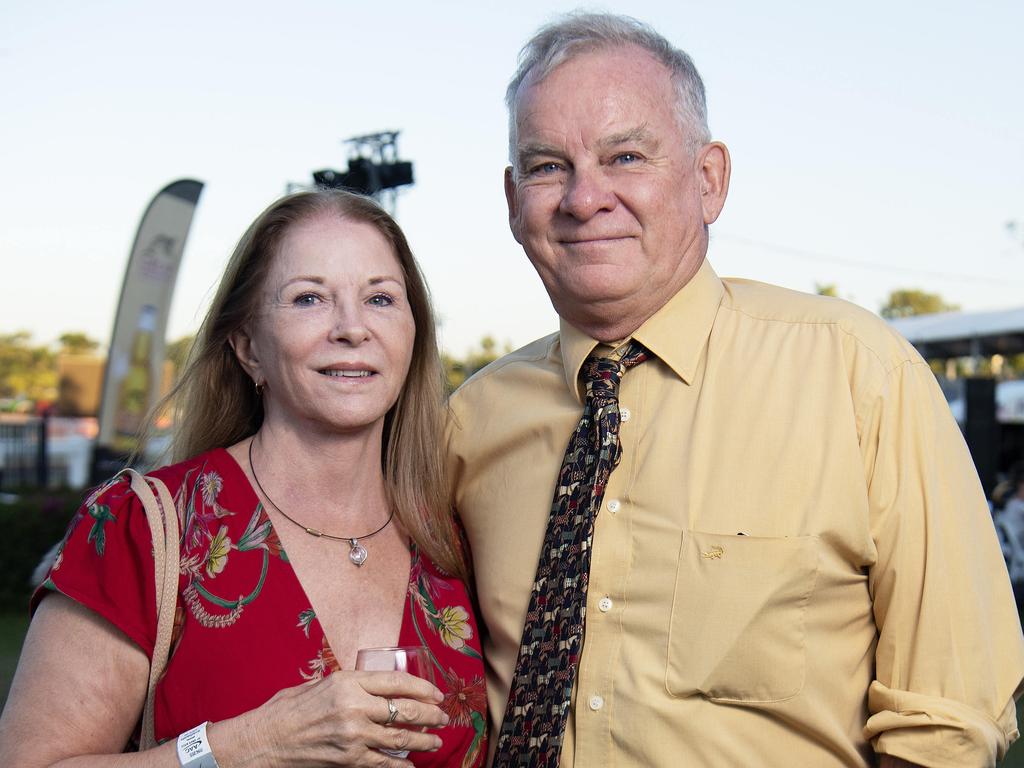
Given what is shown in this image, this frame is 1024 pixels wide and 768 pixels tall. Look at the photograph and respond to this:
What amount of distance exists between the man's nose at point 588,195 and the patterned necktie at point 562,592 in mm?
320

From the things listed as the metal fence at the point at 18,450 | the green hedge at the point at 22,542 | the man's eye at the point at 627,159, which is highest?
the man's eye at the point at 627,159

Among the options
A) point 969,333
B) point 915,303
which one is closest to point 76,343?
point 915,303

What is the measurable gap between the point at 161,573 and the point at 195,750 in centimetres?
35

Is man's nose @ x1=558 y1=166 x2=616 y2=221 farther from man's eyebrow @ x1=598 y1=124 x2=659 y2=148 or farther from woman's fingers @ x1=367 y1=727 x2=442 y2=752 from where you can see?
woman's fingers @ x1=367 y1=727 x2=442 y2=752

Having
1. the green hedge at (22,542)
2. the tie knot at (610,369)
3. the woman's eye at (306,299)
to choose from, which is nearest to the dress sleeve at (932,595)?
the tie knot at (610,369)

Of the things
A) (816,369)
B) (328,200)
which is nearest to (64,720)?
(328,200)

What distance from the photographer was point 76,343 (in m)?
84.4

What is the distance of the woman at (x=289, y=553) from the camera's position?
1.99 meters

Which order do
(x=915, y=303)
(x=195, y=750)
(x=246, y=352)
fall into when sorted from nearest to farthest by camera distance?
(x=195, y=750)
(x=246, y=352)
(x=915, y=303)

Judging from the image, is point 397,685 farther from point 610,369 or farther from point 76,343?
point 76,343

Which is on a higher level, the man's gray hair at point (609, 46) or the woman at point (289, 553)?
the man's gray hair at point (609, 46)

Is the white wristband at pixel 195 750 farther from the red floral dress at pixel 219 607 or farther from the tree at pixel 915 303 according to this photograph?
the tree at pixel 915 303

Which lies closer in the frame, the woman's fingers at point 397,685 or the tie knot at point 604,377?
the woman's fingers at point 397,685

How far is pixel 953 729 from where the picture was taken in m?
2.00
